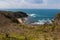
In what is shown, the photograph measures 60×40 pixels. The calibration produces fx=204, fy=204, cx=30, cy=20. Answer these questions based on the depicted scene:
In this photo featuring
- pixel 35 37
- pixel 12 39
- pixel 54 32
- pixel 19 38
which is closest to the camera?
pixel 12 39

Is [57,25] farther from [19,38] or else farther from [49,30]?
[19,38]

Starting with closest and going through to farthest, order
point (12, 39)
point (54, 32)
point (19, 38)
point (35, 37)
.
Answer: point (12, 39), point (19, 38), point (35, 37), point (54, 32)

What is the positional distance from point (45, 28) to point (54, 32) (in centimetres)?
→ 196

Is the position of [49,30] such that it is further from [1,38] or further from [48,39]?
[1,38]

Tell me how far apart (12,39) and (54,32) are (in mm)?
5057

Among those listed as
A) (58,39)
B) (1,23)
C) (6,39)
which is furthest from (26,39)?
(1,23)

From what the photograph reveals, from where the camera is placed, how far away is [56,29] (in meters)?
17.0

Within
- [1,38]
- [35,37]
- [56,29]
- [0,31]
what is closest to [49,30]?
[56,29]

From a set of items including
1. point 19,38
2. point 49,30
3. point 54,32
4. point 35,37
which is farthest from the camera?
point 49,30

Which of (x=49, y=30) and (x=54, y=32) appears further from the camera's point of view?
(x=49, y=30)

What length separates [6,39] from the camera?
478 inches

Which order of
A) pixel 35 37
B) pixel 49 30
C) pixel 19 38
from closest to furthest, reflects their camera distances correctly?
1. pixel 19 38
2. pixel 35 37
3. pixel 49 30

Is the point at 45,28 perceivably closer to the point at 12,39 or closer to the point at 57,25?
the point at 57,25

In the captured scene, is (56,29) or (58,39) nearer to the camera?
(58,39)
